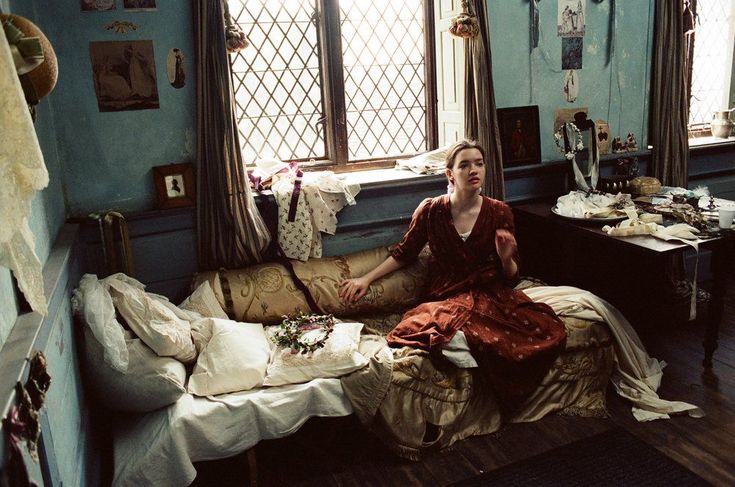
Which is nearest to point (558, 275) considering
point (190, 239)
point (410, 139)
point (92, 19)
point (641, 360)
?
point (641, 360)

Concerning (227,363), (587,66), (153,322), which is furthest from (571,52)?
(153,322)

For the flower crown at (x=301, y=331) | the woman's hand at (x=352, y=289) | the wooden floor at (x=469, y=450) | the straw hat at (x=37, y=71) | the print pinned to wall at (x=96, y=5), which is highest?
the print pinned to wall at (x=96, y=5)

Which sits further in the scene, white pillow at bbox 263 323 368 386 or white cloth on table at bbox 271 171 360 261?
white cloth on table at bbox 271 171 360 261

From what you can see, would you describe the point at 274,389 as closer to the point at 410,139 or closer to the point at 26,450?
the point at 26,450

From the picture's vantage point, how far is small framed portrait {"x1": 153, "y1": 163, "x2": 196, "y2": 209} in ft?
9.70

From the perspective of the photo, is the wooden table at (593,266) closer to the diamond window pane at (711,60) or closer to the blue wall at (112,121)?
the diamond window pane at (711,60)

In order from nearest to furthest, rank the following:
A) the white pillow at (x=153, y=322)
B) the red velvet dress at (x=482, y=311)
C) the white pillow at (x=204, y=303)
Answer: the white pillow at (x=153, y=322) → the red velvet dress at (x=482, y=311) → the white pillow at (x=204, y=303)

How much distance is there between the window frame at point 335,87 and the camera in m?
3.43

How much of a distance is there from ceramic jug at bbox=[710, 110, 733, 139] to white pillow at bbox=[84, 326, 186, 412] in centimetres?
464

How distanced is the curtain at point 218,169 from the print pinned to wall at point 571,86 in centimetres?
228

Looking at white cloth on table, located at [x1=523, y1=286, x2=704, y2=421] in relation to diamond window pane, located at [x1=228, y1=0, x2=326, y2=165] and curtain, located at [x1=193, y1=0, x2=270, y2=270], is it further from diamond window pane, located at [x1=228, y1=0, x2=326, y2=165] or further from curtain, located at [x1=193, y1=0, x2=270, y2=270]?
diamond window pane, located at [x1=228, y1=0, x2=326, y2=165]

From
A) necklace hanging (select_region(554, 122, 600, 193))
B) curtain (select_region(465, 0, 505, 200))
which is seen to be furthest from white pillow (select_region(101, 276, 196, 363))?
necklace hanging (select_region(554, 122, 600, 193))

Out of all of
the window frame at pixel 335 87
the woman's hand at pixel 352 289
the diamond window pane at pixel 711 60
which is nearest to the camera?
the woman's hand at pixel 352 289

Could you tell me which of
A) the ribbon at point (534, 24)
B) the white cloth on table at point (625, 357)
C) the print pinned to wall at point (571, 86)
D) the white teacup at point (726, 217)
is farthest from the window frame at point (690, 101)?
the white cloth on table at point (625, 357)
